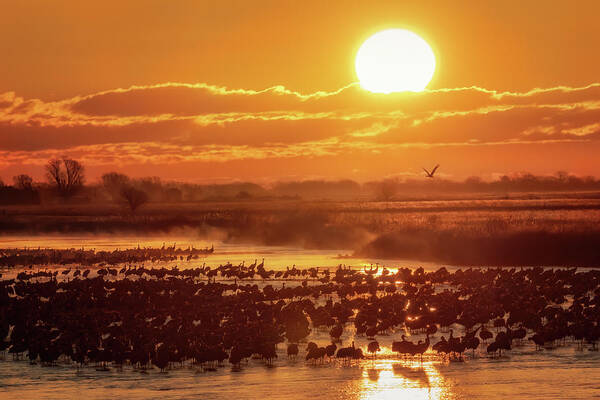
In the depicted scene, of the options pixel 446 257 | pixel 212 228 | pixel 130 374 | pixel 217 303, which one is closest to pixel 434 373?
pixel 130 374

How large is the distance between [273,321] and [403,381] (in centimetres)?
759

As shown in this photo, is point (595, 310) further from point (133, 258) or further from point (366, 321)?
point (133, 258)

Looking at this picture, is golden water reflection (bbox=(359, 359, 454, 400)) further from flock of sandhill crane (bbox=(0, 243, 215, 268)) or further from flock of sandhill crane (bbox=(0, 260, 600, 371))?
flock of sandhill crane (bbox=(0, 243, 215, 268))

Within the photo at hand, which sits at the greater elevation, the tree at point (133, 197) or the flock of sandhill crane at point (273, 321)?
the tree at point (133, 197)

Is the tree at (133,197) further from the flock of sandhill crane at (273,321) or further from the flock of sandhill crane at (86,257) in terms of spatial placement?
the flock of sandhill crane at (273,321)

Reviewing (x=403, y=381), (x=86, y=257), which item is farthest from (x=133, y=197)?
(x=403, y=381)

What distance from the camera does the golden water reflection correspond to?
22656mm

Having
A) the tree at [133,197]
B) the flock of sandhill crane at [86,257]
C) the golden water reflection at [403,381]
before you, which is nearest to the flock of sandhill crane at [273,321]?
the golden water reflection at [403,381]

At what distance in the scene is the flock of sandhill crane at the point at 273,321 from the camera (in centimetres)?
2608

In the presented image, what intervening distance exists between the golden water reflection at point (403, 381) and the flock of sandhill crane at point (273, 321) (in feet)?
1.94

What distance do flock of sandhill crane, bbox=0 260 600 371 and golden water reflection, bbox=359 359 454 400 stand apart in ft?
1.94

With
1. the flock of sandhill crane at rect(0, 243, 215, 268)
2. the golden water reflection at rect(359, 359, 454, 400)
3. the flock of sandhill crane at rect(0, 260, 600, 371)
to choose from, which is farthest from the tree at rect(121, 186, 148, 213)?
the golden water reflection at rect(359, 359, 454, 400)

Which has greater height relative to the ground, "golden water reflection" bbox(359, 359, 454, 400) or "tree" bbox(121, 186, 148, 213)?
"tree" bbox(121, 186, 148, 213)

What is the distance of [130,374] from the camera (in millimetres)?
24938
